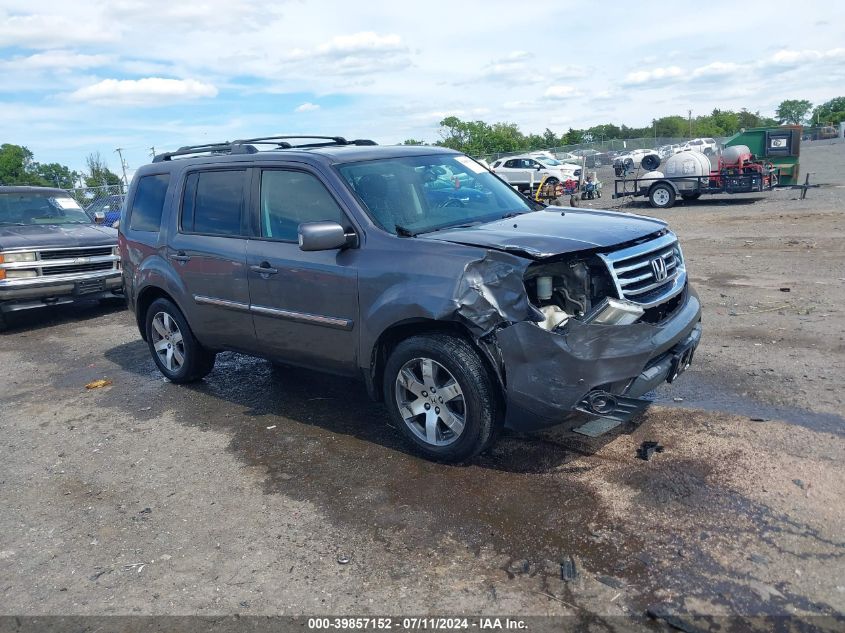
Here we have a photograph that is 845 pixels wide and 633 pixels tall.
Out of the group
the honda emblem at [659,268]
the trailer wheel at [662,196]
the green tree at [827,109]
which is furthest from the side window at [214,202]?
the green tree at [827,109]

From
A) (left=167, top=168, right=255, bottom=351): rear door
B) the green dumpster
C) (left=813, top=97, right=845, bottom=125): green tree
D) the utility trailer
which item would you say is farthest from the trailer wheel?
(left=813, top=97, right=845, bottom=125): green tree

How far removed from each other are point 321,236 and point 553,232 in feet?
4.78

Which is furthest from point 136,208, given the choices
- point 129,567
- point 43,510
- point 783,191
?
point 783,191

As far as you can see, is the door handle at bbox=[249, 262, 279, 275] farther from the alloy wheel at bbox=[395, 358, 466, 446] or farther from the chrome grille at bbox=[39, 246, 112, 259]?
the chrome grille at bbox=[39, 246, 112, 259]

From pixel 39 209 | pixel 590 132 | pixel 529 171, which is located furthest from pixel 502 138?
pixel 39 209

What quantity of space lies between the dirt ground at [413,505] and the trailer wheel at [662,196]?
55.3 feet

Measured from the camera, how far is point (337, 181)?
4.88m

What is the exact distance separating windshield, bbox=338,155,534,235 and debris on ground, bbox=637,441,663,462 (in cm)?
185

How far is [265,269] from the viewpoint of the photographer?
17.0ft

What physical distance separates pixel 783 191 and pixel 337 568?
24.8 metres

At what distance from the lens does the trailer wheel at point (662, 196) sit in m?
22.6

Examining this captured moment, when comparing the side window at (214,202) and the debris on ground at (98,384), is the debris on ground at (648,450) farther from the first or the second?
the debris on ground at (98,384)

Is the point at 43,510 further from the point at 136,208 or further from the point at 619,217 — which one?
the point at 619,217

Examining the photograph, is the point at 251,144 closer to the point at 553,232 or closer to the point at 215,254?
the point at 215,254
